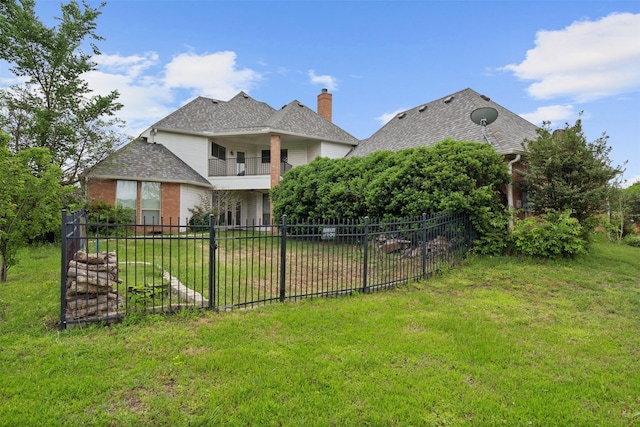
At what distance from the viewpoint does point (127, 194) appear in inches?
650

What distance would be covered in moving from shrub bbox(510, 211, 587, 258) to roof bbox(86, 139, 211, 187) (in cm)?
1500

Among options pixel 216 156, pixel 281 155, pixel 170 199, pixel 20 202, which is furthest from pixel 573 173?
pixel 216 156

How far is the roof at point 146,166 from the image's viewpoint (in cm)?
1590

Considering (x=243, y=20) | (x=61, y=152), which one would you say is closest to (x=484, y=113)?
(x=243, y=20)

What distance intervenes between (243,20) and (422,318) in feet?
37.4

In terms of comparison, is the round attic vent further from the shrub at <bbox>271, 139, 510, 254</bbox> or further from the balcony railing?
the balcony railing

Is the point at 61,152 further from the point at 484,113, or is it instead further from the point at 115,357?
the point at 484,113

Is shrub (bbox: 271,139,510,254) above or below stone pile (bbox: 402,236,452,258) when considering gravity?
above

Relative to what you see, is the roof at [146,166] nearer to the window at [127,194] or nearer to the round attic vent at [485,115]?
the window at [127,194]

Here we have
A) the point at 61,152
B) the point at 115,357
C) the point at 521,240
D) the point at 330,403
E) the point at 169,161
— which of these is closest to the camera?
the point at 330,403

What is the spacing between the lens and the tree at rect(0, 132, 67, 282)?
6305mm

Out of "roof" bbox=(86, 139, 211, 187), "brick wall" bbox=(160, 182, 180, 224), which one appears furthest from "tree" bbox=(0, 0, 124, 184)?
"brick wall" bbox=(160, 182, 180, 224)

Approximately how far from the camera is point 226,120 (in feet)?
67.8

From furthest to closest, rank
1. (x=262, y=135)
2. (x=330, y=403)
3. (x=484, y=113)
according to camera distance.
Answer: (x=262, y=135) < (x=484, y=113) < (x=330, y=403)
